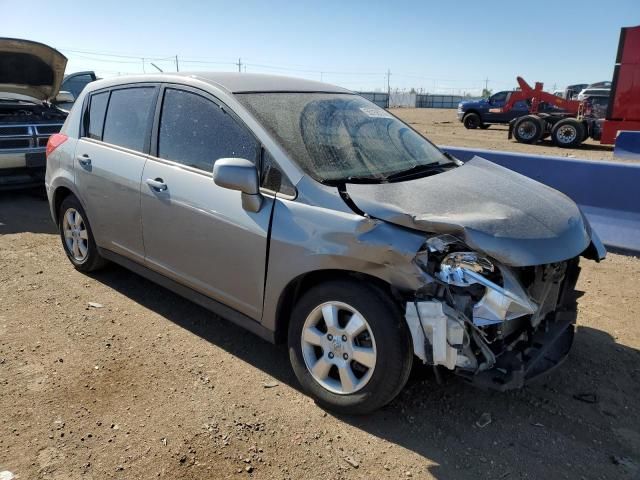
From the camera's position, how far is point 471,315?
2555 mm

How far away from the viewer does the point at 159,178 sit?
366cm

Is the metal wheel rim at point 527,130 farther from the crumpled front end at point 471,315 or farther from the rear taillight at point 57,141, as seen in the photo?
the crumpled front end at point 471,315

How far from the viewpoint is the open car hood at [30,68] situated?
24.5ft

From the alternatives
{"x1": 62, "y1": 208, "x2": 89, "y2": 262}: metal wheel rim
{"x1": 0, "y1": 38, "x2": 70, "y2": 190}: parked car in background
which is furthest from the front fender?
{"x1": 0, "y1": 38, "x2": 70, "y2": 190}: parked car in background

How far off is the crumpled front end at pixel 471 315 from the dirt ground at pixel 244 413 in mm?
432

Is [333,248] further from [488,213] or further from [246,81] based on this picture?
[246,81]

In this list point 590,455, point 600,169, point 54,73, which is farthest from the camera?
point 54,73

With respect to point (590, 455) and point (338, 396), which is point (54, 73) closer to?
point (338, 396)

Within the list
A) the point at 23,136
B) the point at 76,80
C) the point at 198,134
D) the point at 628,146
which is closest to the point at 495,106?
the point at 628,146

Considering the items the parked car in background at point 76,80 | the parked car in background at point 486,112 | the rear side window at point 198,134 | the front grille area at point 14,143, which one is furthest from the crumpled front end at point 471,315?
the parked car in background at point 486,112

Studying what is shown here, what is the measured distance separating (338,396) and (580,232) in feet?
5.44

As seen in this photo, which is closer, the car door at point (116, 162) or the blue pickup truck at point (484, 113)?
the car door at point (116, 162)

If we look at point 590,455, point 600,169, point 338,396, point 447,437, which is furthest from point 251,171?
point 600,169

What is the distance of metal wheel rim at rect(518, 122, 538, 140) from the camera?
712 inches
